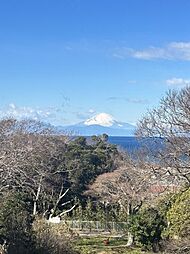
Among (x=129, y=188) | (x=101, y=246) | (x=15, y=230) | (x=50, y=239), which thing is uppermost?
(x=129, y=188)

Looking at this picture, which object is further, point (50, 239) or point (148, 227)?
point (148, 227)

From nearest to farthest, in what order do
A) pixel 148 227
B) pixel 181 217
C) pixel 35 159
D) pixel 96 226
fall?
1. pixel 181 217
2. pixel 148 227
3. pixel 96 226
4. pixel 35 159

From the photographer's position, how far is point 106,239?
2700 centimetres

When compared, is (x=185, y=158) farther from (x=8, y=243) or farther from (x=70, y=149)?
(x=70, y=149)

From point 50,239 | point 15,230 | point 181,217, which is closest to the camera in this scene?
point 15,230

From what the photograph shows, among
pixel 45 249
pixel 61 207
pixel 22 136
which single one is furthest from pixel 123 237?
pixel 45 249

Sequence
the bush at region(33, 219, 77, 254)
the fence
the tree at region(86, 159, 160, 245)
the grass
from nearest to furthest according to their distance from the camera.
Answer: the bush at region(33, 219, 77, 254) → the grass → the tree at region(86, 159, 160, 245) → the fence

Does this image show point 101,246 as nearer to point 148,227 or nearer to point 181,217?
point 148,227

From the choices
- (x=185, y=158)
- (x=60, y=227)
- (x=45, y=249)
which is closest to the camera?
(x=45, y=249)

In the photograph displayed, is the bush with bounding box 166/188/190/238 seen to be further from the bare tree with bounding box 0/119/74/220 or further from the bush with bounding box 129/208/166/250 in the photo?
the bare tree with bounding box 0/119/74/220

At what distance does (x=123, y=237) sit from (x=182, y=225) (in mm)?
12195

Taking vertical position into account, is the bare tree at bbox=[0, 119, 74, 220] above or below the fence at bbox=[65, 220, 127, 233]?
above

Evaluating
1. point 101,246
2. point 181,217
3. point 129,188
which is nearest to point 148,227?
point 101,246

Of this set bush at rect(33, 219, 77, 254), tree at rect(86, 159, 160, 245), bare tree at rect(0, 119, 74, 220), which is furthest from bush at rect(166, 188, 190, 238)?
bare tree at rect(0, 119, 74, 220)
